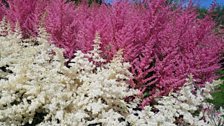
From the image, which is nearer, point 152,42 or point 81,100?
point 81,100

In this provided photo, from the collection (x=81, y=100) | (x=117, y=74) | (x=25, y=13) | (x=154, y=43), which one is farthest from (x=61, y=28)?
(x=81, y=100)

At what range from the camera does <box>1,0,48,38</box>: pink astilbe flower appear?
→ 162 inches

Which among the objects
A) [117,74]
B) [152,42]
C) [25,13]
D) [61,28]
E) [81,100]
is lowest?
[81,100]

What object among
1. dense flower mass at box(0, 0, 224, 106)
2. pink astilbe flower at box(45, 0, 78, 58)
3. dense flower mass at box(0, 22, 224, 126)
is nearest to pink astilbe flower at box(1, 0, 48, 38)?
pink astilbe flower at box(45, 0, 78, 58)

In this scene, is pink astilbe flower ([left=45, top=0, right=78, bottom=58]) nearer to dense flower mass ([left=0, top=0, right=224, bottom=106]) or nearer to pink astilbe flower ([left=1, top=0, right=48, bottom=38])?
dense flower mass ([left=0, top=0, right=224, bottom=106])

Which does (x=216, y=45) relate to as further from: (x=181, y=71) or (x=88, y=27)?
(x=88, y=27)

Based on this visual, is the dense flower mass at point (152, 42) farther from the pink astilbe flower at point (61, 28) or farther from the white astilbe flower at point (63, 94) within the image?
the white astilbe flower at point (63, 94)

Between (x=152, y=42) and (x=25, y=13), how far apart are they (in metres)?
1.73

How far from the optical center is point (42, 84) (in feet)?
9.13

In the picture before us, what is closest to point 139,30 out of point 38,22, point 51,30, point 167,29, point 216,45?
point 167,29

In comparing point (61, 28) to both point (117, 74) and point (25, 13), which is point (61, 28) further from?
point (117, 74)

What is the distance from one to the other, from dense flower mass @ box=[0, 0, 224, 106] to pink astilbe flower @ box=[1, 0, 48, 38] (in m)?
0.52

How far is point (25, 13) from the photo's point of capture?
4250mm

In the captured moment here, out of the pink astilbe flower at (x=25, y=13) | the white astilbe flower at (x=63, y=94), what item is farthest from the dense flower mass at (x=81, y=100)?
the pink astilbe flower at (x=25, y=13)
